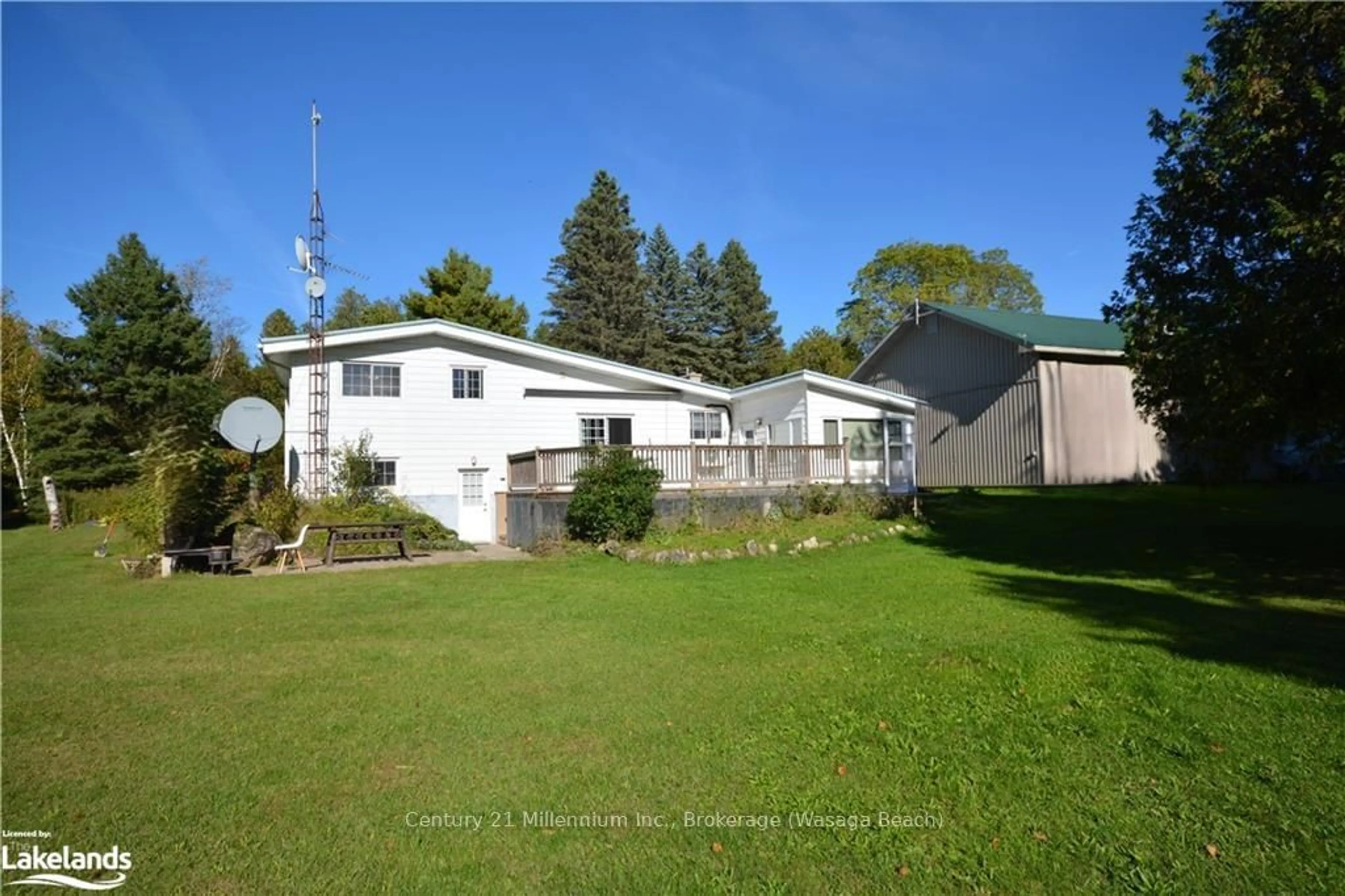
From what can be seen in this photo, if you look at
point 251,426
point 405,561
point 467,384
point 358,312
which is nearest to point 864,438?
point 467,384

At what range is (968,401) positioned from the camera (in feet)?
77.7

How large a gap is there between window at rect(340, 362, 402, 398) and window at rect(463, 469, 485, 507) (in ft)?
8.89

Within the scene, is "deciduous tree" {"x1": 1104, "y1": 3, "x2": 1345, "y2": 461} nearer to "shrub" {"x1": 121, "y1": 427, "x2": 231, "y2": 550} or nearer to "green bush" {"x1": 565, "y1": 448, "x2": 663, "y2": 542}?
"green bush" {"x1": 565, "y1": 448, "x2": 663, "y2": 542}

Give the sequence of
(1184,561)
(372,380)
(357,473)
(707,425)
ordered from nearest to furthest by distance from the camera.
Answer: (1184,561), (357,473), (372,380), (707,425)

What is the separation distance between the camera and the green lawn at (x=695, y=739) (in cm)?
298

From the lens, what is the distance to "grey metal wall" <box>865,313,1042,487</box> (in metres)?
21.2

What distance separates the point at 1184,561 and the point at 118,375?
4064 cm

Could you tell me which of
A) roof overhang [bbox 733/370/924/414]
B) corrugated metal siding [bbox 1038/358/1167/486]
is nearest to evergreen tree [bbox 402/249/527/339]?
roof overhang [bbox 733/370/924/414]

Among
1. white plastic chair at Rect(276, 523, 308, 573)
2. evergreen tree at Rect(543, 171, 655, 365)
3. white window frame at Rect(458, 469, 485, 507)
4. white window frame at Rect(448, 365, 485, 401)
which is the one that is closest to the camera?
white plastic chair at Rect(276, 523, 308, 573)

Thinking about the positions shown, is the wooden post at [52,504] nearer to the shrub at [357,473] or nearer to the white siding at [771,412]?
the shrub at [357,473]

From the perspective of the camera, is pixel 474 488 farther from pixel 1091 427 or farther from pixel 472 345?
pixel 1091 427

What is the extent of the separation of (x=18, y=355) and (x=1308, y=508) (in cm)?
4810

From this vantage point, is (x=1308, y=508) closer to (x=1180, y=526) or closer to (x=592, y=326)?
(x=1180, y=526)

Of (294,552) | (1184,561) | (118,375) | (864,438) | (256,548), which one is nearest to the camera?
(1184,561)
